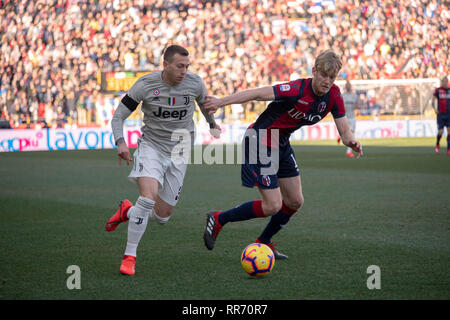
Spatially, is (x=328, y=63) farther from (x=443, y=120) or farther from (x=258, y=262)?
(x=443, y=120)

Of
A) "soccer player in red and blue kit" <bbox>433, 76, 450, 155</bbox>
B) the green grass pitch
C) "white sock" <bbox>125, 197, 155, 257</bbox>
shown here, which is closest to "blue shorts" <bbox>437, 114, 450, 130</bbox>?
"soccer player in red and blue kit" <bbox>433, 76, 450, 155</bbox>

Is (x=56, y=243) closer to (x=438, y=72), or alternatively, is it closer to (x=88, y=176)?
(x=88, y=176)

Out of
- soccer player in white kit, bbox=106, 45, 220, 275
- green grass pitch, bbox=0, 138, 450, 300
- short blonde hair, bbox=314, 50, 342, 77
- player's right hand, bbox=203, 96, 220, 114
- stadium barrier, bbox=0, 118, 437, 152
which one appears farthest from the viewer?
stadium barrier, bbox=0, 118, 437, 152

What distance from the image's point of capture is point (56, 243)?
22.8 ft

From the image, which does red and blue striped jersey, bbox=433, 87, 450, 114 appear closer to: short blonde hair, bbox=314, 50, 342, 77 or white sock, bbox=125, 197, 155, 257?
short blonde hair, bbox=314, 50, 342, 77

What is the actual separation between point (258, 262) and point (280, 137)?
4.57 feet

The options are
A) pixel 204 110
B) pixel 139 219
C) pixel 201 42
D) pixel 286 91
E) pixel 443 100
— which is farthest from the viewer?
pixel 201 42

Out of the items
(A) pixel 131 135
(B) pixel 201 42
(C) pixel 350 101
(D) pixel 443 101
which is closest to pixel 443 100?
(D) pixel 443 101

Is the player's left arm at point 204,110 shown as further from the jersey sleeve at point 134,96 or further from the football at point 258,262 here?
the football at point 258,262

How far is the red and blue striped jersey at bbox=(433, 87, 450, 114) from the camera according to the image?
19.3 meters

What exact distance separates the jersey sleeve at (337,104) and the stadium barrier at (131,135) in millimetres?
21184

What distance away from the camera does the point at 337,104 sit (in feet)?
19.7

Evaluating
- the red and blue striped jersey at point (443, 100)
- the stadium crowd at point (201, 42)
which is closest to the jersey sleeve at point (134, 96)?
the red and blue striped jersey at point (443, 100)

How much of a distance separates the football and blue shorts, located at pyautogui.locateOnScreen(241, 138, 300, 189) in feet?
2.65
